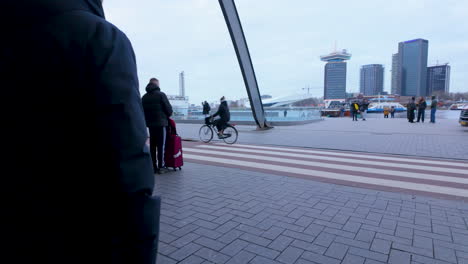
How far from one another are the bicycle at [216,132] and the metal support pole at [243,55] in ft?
13.1

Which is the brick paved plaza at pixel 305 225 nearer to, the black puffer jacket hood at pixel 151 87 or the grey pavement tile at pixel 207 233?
the grey pavement tile at pixel 207 233

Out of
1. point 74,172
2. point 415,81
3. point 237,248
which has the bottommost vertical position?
point 237,248

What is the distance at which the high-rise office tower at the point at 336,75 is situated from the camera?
429ft

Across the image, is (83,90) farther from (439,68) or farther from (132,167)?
(439,68)

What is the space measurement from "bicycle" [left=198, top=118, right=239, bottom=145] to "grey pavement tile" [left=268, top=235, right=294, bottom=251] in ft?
25.3

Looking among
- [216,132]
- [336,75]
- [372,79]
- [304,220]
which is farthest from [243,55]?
[372,79]

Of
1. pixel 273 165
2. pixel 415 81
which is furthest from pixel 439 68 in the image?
pixel 273 165

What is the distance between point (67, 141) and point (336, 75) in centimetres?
14286

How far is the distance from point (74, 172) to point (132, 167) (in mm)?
166

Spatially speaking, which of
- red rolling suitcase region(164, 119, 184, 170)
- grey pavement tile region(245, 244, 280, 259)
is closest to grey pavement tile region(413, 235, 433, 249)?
grey pavement tile region(245, 244, 280, 259)

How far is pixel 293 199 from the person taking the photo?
4.41 metres

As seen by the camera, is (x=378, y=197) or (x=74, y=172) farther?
(x=378, y=197)

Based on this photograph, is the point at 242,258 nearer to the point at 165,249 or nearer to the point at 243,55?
the point at 165,249

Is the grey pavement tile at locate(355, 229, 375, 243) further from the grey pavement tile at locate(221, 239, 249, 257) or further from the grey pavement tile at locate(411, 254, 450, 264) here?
the grey pavement tile at locate(221, 239, 249, 257)
